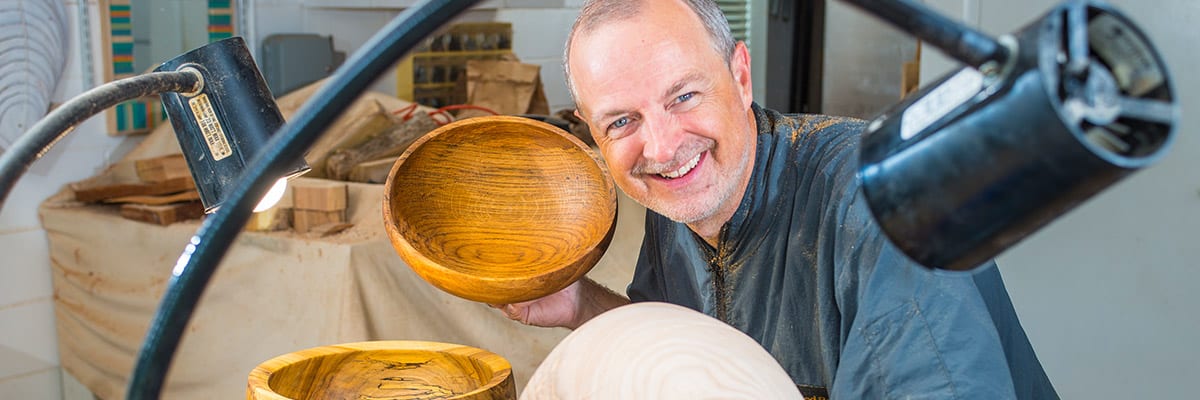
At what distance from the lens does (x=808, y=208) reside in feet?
4.43

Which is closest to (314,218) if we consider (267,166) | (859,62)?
(267,166)

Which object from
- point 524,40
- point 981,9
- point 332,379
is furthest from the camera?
point 524,40

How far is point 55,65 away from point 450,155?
1.96m

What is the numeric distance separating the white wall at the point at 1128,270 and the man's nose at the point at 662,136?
1307 millimetres

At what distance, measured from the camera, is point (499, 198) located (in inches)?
61.1

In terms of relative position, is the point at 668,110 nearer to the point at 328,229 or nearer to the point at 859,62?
the point at 328,229

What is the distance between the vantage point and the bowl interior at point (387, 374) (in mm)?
1101

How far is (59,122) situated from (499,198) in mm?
780

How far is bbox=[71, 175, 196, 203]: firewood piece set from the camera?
293cm

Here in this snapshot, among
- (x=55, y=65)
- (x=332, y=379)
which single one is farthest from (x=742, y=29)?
(x=332, y=379)

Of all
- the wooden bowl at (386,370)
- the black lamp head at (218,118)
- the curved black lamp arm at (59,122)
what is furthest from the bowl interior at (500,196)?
the curved black lamp arm at (59,122)

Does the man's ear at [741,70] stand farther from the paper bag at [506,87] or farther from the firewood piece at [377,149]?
the paper bag at [506,87]

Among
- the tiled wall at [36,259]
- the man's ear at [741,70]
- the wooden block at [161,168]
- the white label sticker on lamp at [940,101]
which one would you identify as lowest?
the tiled wall at [36,259]

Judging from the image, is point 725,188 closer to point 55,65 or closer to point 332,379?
point 332,379
